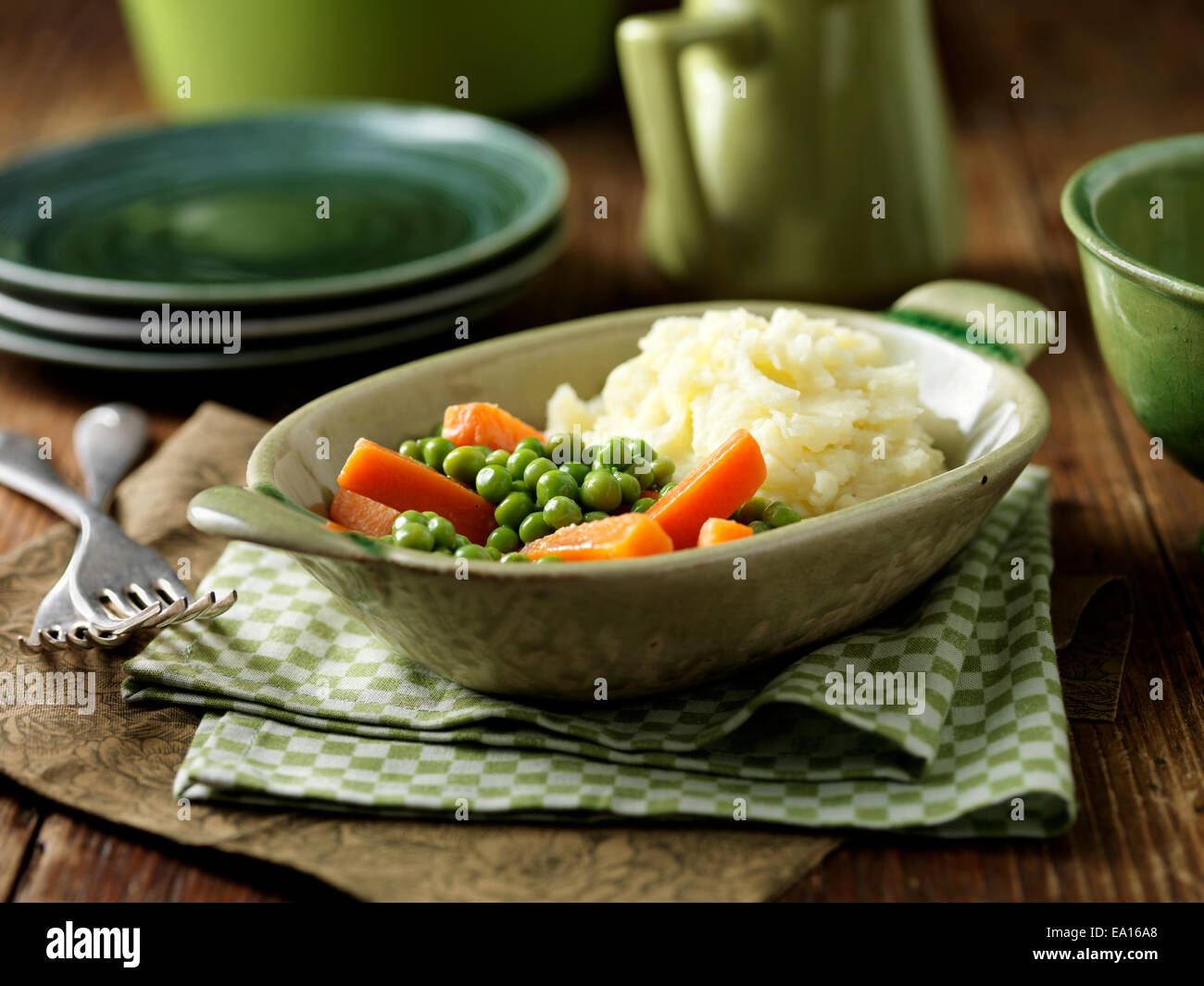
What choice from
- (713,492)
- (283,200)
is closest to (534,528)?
(713,492)

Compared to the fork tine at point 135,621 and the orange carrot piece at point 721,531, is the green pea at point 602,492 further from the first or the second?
the fork tine at point 135,621

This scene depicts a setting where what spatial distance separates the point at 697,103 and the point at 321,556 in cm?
175

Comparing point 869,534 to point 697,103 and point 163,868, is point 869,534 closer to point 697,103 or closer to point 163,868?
point 163,868

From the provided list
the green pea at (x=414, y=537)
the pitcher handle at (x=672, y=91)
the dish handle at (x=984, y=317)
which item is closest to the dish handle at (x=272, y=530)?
the green pea at (x=414, y=537)

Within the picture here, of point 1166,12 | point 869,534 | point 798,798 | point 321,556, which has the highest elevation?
point 321,556

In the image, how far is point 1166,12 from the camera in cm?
520

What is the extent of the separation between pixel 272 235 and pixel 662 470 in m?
1.61

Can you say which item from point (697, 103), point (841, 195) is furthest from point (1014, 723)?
point (697, 103)

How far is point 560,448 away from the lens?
6.79ft

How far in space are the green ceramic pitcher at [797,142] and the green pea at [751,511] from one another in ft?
4.08

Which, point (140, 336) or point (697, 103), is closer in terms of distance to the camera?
point (140, 336)

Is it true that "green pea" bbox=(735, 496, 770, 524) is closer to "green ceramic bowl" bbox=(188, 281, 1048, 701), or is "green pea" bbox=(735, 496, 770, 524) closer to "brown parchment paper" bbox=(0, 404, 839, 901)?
"green ceramic bowl" bbox=(188, 281, 1048, 701)

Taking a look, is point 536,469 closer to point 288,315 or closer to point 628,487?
point 628,487
